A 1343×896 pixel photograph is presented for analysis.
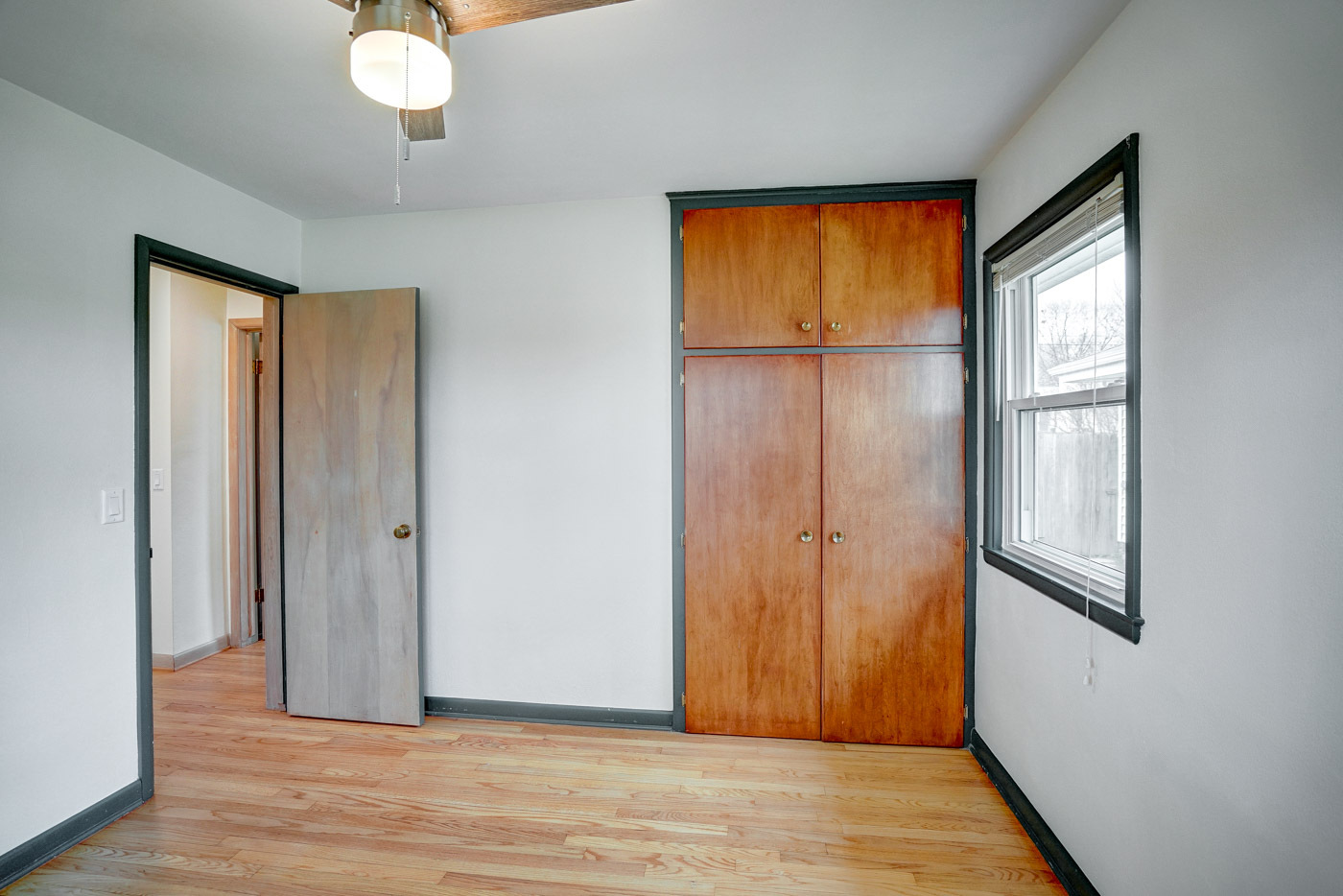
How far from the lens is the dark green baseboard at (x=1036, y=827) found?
176 cm

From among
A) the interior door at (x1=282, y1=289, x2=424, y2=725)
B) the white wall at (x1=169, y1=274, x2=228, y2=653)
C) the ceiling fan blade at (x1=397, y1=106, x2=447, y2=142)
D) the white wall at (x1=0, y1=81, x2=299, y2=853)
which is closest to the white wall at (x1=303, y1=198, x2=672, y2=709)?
the interior door at (x1=282, y1=289, x2=424, y2=725)

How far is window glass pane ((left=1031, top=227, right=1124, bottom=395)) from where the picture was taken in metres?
1.72

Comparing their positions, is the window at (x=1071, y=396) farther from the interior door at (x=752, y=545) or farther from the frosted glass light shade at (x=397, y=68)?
the frosted glass light shade at (x=397, y=68)

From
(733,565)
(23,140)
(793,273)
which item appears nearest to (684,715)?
(733,565)

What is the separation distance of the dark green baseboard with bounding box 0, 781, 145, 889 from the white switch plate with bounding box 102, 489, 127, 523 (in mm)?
996

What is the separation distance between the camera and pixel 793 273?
2.68m

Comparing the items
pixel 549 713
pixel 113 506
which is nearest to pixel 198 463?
pixel 113 506

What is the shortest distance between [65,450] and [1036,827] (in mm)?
3546

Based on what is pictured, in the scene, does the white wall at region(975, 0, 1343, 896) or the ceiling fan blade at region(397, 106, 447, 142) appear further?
the ceiling fan blade at region(397, 106, 447, 142)

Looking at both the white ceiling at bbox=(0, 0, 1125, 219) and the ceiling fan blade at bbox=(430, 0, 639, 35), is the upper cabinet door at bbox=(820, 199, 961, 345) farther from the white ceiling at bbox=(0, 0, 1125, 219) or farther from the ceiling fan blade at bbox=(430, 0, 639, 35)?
the ceiling fan blade at bbox=(430, 0, 639, 35)

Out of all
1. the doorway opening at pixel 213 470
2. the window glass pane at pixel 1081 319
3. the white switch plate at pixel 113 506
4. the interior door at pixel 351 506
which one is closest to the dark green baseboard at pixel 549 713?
the interior door at pixel 351 506

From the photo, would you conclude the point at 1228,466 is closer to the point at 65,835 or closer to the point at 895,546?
the point at 895,546

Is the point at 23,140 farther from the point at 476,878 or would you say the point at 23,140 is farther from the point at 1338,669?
the point at 1338,669

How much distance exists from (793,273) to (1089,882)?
2354 mm
